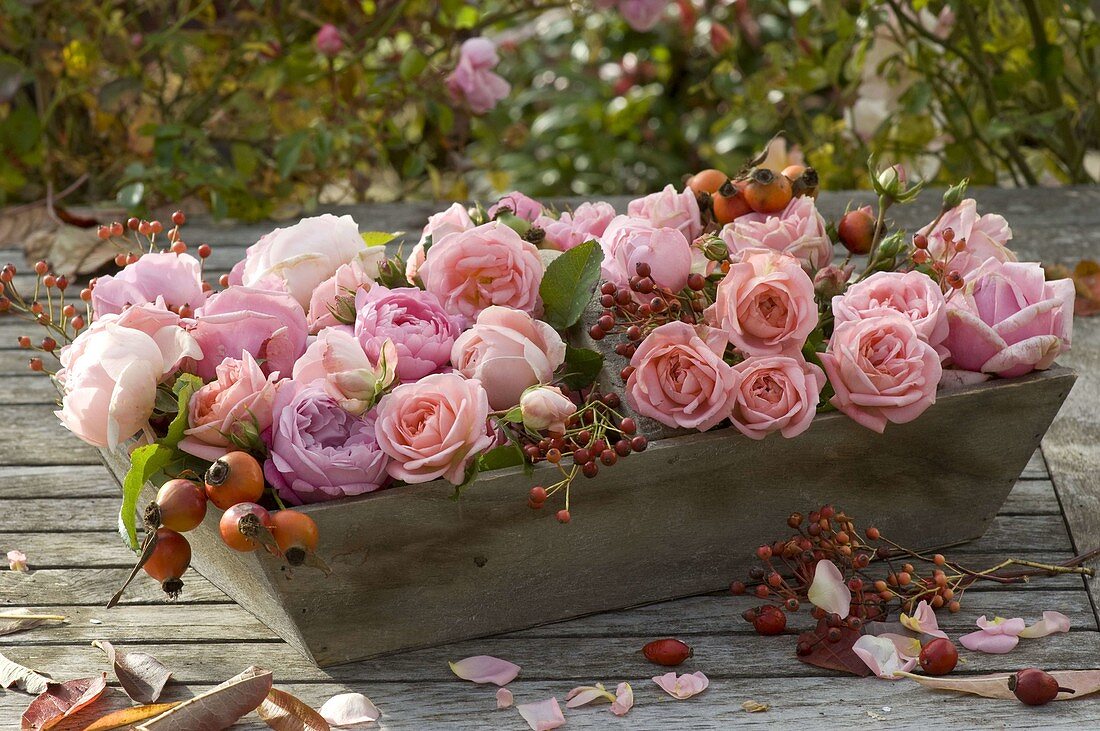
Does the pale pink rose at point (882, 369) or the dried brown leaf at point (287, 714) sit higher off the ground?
the pale pink rose at point (882, 369)

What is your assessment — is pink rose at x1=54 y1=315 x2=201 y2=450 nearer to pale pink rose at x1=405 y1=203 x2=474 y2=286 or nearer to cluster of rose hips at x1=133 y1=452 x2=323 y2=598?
cluster of rose hips at x1=133 y1=452 x2=323 y2=598

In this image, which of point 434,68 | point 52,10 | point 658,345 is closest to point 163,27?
point 52,10

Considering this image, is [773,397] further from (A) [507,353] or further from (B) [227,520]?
(B) [227,520]

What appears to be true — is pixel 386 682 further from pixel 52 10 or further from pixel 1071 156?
pixel 1071 156

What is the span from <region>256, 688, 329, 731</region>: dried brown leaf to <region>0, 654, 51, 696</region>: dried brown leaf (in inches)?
7.3

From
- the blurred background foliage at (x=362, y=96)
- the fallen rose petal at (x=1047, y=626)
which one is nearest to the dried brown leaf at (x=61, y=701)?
the fallen rose petal at (x=1047, y=626)

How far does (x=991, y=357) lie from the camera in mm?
1128

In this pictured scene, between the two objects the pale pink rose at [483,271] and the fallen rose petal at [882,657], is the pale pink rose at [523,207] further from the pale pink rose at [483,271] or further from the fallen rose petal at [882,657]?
the fallen rose petal at [882,657]

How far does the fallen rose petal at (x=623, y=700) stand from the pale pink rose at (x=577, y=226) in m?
0.46

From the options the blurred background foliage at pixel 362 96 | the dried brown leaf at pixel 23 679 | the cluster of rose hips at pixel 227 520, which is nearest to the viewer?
the cluster of rose hips at pixel 227 520

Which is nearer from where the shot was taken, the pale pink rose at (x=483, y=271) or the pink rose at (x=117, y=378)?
the pink rose at (x=117, y=378)

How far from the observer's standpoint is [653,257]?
1126mm

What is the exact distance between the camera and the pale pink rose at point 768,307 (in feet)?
3.44

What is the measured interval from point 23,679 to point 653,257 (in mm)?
647
